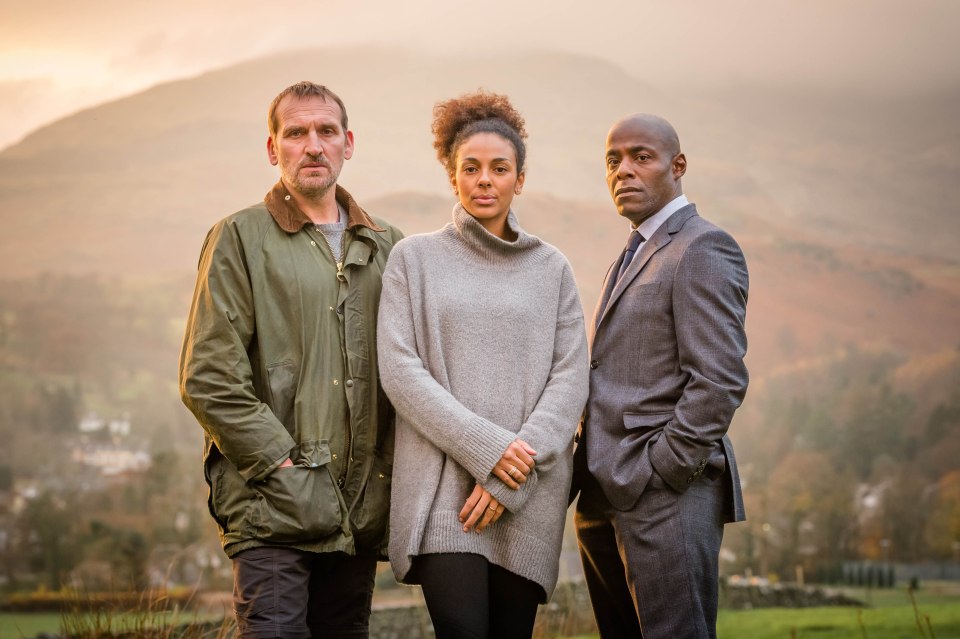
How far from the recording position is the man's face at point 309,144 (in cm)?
269

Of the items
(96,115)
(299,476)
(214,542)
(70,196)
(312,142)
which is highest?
(96,115)

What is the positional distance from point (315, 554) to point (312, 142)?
1146 millimetres

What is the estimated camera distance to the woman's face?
2.59 m

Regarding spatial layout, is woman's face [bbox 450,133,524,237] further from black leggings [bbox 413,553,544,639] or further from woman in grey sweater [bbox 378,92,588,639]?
black leggings [bbox 413,553,544,639]

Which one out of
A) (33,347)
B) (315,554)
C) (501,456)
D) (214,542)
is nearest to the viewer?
(501,456)

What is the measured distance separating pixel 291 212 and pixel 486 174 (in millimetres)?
567

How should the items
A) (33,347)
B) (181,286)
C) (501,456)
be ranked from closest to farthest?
1. (501,456)
2. (33,347)
3. (181,286)

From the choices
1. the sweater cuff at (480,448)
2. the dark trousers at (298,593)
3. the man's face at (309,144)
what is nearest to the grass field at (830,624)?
the dark trousers at (298,593)

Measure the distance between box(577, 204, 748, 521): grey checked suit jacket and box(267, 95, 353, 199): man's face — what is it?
0.89 metres

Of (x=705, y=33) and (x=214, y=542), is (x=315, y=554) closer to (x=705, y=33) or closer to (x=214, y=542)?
(x=214, y=542)

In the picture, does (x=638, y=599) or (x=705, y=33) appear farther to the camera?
(x=705, y=33)

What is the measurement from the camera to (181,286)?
11.3m

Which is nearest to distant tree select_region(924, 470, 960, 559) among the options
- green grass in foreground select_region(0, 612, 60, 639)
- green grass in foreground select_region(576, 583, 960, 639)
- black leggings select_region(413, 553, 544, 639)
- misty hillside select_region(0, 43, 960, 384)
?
misty hillside select_region(0, 43, 960, 384)

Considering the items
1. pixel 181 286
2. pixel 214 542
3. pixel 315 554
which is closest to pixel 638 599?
pixel 315 554
